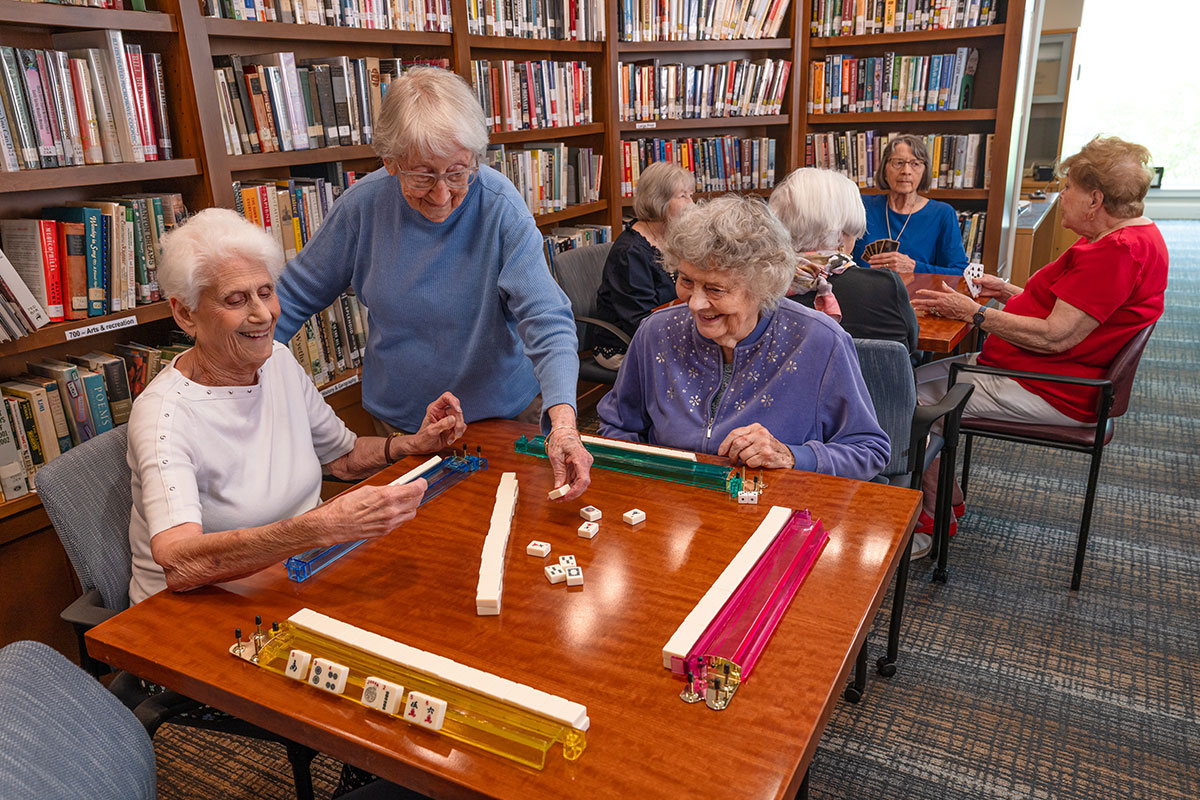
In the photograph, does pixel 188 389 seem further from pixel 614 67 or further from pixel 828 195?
pixel 614 67

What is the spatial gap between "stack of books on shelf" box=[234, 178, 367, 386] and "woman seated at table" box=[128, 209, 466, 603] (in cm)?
112

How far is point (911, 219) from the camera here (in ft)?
13.5

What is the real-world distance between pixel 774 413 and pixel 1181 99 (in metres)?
12.3

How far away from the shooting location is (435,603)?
1327mm

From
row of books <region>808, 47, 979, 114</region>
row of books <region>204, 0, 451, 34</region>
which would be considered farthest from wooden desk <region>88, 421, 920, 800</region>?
row of books <region>808, 47, 979, 114</region>

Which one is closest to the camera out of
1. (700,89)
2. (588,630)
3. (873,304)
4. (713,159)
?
(588,630)

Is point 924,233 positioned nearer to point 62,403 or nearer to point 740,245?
point 740,245

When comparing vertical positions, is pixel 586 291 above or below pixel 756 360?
below

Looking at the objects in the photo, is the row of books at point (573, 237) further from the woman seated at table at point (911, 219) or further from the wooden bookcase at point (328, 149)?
the woman seated at table at point (911, 219)

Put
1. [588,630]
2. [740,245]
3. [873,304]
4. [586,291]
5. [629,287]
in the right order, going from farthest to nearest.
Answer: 1. [586,291]
2. [629,287]
3. [873,304]
4. [740,245]
5. [588,630]

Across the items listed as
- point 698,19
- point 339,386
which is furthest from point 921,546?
point 698,19

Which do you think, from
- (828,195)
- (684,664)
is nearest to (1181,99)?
(828,195)

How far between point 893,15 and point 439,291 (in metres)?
3.97

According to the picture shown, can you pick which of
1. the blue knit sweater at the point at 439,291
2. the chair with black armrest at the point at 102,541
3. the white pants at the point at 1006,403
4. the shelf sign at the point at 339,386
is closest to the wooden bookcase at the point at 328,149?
the shelf sign at the point at 339,386
